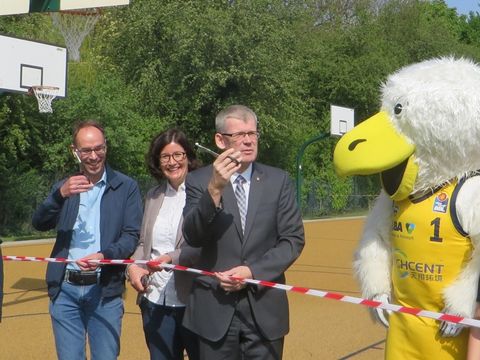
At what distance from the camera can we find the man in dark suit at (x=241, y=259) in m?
3.82

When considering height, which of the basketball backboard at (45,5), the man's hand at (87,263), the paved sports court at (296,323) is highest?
the basketball backboard at (45,5)

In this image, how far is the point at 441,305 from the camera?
137 inches

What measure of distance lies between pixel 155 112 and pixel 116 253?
2304cm

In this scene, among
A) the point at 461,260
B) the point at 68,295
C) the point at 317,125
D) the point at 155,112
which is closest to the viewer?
the point at 461,260

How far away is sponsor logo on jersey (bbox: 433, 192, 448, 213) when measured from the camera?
11.3ft

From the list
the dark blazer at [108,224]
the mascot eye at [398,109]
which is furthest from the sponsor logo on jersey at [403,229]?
the dark blazer at [108,224]

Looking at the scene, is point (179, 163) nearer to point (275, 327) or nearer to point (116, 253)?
point (116, 253)

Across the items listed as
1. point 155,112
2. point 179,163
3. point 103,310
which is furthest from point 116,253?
point 155,112

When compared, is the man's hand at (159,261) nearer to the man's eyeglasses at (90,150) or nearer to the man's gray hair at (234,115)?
the man's eyeglasses at (90,150)

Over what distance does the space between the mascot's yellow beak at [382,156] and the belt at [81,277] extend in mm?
1684

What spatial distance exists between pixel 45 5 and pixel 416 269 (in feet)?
22.4

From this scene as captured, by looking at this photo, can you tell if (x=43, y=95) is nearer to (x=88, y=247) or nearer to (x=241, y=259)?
(x=88, y=247)

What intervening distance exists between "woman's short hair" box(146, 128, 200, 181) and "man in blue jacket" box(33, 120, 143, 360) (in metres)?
0.25

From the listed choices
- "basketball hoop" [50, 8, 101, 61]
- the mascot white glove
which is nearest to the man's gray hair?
the mascot white glove
